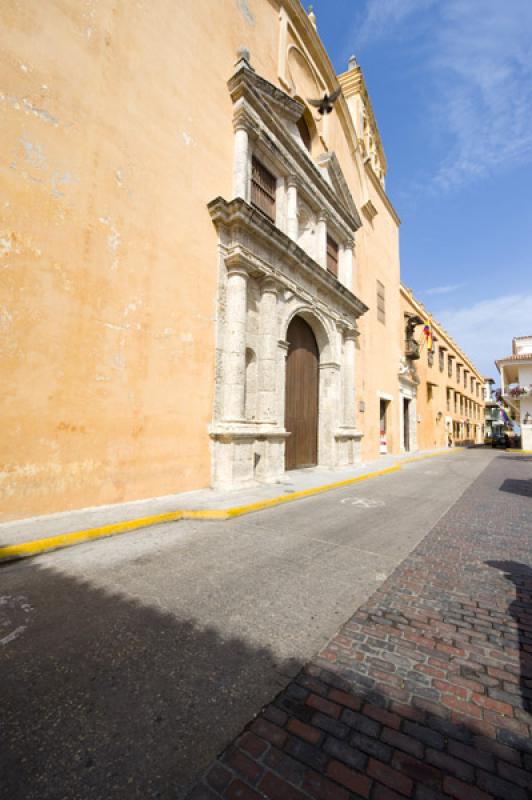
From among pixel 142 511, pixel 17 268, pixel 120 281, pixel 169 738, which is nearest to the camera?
pixel 169 738

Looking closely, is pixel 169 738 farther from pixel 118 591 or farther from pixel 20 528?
pixel 20 528

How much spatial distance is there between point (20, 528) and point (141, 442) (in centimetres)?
221

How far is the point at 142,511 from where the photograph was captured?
17.9 feet

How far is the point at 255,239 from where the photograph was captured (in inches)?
340

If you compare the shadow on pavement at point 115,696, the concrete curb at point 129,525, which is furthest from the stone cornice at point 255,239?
the shadow on pavement at point 115,696

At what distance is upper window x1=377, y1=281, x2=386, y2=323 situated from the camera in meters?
17.6

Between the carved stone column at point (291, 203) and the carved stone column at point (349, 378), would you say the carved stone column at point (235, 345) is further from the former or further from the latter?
the carved stone column at point (349, 378)

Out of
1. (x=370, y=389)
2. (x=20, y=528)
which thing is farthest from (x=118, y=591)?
(x=370, y=389)

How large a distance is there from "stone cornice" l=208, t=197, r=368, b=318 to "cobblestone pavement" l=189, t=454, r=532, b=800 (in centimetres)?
758

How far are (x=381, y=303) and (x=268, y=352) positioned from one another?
460 inches

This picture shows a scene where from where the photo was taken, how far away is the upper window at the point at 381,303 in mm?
17641

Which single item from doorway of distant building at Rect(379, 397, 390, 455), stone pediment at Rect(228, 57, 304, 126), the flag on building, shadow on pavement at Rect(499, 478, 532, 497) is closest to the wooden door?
doorway of distant building at Rect(379, 397, 390, 455)

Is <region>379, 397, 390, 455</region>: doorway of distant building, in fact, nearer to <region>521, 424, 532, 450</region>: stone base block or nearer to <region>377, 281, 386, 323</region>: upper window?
Result: <region>377, 281, 386, 323</region>: upper window

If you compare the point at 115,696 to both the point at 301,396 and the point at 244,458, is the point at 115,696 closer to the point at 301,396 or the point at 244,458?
the point at 244,458
